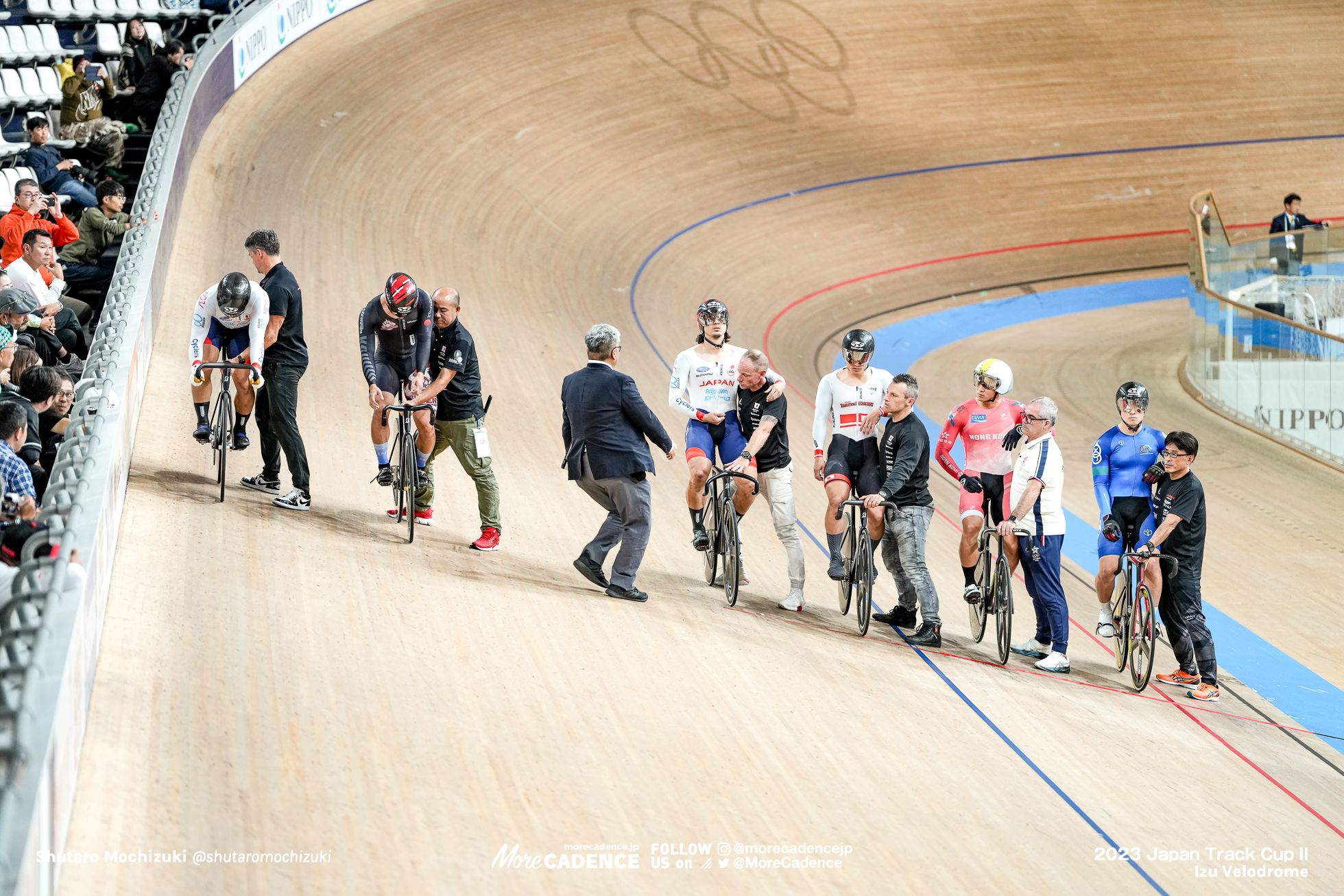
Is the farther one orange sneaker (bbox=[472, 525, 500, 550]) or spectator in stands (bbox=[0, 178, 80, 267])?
spectator in stands (bbox=[0, 178, 80, 267])

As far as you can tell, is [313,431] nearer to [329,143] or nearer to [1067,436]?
[329,143]

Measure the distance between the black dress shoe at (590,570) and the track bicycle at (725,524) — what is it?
1.60 ft

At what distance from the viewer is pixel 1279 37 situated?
1627cm

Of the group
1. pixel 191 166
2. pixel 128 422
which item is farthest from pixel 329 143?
pixel 128 422

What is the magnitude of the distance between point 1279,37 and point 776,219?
27.3 feet

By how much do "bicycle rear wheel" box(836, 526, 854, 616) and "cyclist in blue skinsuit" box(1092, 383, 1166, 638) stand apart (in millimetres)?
1133

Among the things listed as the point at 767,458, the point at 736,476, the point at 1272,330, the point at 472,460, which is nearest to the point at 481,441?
the point at 472,460

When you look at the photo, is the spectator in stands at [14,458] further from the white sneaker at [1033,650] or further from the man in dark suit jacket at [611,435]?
the white sneaker at [1033,650]

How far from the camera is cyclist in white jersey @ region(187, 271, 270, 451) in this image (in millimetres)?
5211

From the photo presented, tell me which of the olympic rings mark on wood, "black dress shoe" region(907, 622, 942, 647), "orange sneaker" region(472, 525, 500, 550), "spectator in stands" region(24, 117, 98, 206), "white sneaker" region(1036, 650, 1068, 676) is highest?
the olympic rings mark on wood

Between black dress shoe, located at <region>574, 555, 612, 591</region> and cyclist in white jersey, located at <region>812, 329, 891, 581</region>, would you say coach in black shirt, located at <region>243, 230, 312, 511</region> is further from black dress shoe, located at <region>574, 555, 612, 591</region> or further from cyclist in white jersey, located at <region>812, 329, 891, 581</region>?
cyclist in white jersey, located at <region>812, 329, 891, 581</region>

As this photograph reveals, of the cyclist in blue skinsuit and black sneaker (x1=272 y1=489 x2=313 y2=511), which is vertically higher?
the cyclist in blue skinsuit

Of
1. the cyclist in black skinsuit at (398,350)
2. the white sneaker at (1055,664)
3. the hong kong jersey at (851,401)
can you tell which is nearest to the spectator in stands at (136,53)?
the cyclist in black skinsuit at (398,350)

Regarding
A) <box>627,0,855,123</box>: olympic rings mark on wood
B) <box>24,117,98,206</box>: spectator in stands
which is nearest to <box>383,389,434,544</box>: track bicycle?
<box>24,117,98,206</box>: spectator in stands
